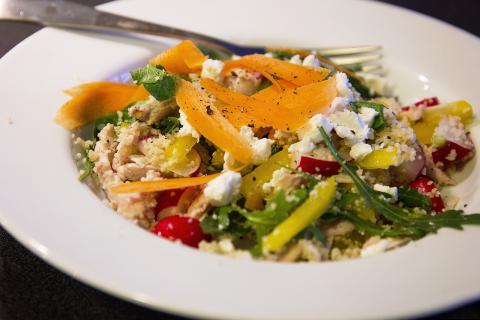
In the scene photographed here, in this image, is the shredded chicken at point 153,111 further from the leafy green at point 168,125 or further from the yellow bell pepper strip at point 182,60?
the yellow bell pepper strip at point 182,60

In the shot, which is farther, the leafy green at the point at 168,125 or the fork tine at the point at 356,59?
the fork tine at the point at 356,59

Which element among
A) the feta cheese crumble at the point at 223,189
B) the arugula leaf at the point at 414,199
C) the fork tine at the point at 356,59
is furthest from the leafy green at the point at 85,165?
the fork tine at the point at 356,59

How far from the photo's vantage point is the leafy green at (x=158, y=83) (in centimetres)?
242

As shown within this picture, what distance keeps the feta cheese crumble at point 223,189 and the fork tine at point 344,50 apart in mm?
1403

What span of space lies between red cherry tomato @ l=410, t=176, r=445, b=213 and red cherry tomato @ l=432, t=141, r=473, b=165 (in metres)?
0.25

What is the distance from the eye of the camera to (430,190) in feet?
Result: 7.95

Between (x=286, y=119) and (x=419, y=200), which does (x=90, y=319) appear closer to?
(x=286, y=119)

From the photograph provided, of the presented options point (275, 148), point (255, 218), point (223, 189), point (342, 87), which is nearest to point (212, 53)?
point (342, 87)

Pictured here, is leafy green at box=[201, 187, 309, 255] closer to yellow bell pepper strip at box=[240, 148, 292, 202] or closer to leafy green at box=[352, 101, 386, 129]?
yellow bell pepper strip at box=[240, 148, 292, 202]

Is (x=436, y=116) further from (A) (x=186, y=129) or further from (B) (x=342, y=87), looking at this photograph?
(A) (x=186, y=129)

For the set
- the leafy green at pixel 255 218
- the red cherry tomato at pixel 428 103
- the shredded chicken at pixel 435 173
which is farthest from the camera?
the red cherry tomato at pixel 428 103

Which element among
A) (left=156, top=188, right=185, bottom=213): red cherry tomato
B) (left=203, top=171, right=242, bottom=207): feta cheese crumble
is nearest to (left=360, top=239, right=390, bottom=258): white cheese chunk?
(left=203, top=171, right=242, bottom=207): feta cheese crumble

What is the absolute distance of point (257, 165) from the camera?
227cm

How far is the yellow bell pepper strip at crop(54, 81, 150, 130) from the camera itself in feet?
8.47
